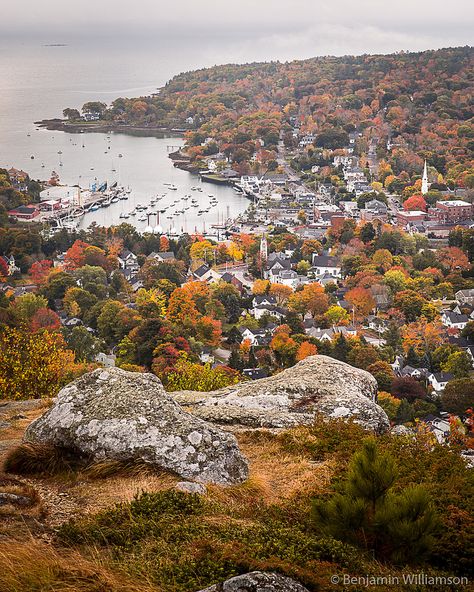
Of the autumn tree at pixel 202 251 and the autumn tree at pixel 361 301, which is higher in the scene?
the autumn tree at pixel 202 251

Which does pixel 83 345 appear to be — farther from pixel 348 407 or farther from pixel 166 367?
pixel 348 407

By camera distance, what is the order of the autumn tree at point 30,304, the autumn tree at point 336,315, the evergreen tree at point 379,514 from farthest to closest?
1. the autumn tree at point 336,315
2. the autumn tree at point 30,304
3. the evergreen tree at point 379,514

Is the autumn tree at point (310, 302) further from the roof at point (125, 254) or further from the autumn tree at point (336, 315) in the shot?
the roof at point (125, 254)

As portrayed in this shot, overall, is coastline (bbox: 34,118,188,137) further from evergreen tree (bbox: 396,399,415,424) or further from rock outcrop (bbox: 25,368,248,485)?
rock outcrop (bbox: 25,368,248,485)

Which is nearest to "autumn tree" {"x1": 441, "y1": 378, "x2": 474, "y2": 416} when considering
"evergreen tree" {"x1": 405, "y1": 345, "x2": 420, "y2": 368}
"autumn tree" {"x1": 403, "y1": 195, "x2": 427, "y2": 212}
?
"evergreen tree" {"x1": 405, "y1": 345, "x2": 420, "y2": 368}

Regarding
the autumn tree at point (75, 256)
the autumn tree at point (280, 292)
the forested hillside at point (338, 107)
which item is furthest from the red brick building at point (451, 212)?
the autumn tree at point (75, 256)

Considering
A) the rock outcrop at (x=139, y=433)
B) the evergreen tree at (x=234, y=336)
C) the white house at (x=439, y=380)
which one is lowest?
the white house at (x=439, y=380)

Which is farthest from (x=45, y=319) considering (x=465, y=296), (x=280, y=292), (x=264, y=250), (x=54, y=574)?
(x=54, y=574)
